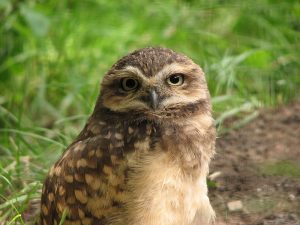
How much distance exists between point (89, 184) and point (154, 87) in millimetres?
577

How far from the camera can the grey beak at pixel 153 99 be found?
393cm

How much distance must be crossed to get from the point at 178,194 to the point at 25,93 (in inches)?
115

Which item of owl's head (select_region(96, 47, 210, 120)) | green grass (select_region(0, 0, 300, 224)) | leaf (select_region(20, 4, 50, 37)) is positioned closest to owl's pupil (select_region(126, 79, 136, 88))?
owl's head (select_region(96, 47, 210, 120))

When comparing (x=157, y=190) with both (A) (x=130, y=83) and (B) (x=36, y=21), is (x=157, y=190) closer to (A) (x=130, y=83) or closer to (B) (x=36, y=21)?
(A) (x=130, y=83)

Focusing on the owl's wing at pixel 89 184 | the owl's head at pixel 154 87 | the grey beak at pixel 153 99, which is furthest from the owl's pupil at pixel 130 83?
the owl's wing at pixel 89 184

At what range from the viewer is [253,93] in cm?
632

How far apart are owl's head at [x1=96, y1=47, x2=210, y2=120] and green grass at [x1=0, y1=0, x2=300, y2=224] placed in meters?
1.17

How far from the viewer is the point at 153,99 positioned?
13.0ft

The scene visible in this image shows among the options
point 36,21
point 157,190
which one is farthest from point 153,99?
point 36,21

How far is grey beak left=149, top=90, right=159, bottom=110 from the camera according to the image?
3.93m

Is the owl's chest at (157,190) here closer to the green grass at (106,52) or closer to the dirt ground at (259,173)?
the dirt ground at (259,173)

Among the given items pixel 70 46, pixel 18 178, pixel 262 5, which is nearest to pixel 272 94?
pixel 262 5

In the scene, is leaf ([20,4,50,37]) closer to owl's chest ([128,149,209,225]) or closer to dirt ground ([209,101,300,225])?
dirt ground ([209,101,300,225])

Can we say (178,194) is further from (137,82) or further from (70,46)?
(70,46)
